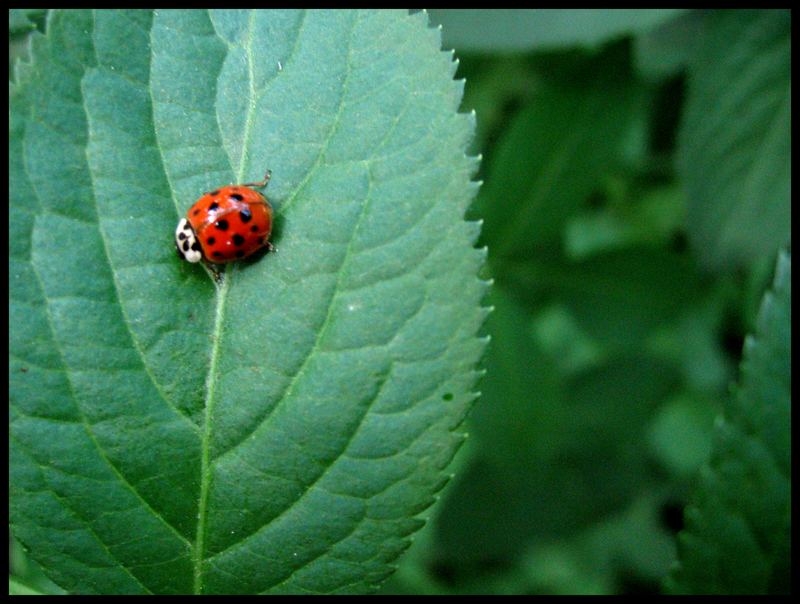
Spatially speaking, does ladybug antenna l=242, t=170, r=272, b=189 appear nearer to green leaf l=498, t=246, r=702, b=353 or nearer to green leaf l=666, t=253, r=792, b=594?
green leaf l=666, t=253, r=792, b=594

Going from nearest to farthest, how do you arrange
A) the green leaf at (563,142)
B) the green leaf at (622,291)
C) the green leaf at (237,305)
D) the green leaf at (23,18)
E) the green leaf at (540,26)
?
the green leaf at (237,305), the green leaf at (23,18), the green leaf at (540,26), the green leaf at (563,142), the green leaf at (622,291)

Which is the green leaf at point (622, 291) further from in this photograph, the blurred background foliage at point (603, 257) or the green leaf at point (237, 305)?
the green leaf at point (237, 305)

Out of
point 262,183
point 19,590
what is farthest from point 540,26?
point 19,590

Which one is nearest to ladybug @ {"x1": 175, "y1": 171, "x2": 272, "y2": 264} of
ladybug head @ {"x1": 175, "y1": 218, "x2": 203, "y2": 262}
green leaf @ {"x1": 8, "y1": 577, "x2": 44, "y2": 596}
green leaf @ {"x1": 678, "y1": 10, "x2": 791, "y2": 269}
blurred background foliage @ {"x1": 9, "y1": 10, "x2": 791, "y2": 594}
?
ladybug head @ {"x1": 175, "y1": 218, "x2": 203, "y2": 262}

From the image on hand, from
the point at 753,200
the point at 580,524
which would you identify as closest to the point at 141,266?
the point at 753,200

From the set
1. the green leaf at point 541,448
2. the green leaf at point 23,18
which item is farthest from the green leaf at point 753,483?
the green leaf at point 23,18

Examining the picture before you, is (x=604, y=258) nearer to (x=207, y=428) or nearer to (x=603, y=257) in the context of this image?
(x=603, y=257)

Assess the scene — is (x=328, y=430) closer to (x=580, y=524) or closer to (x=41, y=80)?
(x=41, y=80)
